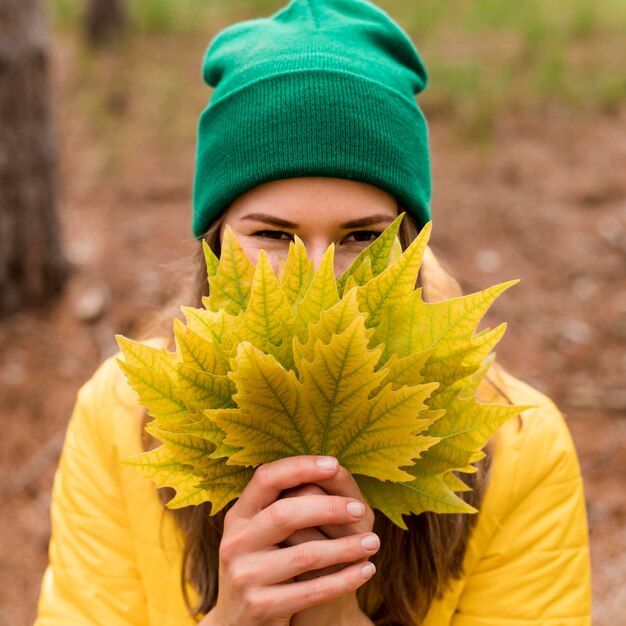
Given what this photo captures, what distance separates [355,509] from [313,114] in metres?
0.83

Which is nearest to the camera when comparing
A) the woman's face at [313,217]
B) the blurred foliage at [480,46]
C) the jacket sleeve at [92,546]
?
the woman's face at [313,217]

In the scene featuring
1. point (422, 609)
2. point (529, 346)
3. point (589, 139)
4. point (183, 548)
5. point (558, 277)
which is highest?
point (589, 139)

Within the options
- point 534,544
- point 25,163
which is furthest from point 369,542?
point 25,163

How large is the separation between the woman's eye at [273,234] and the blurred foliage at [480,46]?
4.89 metres

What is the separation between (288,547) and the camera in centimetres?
111

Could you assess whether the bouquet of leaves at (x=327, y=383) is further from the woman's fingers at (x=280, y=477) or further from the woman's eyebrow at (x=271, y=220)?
the woman's eyebrow at (x=271, y=220)

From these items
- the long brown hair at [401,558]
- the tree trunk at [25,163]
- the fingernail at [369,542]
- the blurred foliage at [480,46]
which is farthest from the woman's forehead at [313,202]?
the blurred foliage at [480,46]

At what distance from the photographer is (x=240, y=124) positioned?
1.57 meters

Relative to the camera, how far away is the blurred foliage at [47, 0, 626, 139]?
246 inches

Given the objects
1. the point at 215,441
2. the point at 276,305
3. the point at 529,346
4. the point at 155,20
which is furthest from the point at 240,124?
the point at 155,20

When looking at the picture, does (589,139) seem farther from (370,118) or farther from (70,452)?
(70,452)

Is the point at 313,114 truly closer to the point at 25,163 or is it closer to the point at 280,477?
the point at 280,477

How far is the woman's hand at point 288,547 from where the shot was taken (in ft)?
3.50

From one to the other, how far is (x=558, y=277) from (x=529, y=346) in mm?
777
